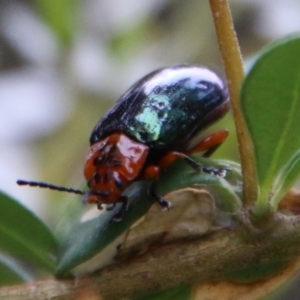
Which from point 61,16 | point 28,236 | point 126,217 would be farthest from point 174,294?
point 61,16

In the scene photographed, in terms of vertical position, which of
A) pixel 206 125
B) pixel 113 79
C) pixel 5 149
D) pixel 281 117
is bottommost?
pixel 5 149

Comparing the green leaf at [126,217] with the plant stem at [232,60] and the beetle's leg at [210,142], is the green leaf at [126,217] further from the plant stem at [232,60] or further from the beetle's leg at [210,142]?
the beetle's leg at [210,142]

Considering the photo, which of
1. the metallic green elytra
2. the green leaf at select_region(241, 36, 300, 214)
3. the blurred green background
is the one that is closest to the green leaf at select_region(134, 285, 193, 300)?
the green leaf at select_region(241, 36, 300, 214)

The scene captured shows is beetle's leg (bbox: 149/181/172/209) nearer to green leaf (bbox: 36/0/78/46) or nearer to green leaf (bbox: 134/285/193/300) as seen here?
green leaf (bbox: 134/285/193/300)

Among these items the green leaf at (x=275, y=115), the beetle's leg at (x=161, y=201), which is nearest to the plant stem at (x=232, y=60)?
the green leaf at (x=275, y=115)

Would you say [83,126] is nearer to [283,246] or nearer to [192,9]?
[192,9]

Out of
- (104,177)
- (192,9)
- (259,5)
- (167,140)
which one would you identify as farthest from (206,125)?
(259,5)

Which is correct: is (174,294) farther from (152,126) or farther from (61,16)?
(61,16)
